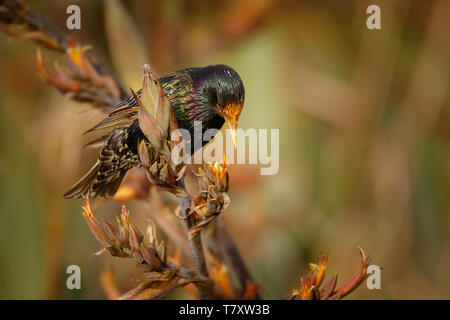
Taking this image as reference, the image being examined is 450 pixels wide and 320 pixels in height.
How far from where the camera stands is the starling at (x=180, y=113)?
0.67 meters

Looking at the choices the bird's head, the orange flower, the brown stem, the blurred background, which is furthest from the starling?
the blurred background

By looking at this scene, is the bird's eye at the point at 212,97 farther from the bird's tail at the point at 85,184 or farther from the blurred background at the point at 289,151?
the blurred background at the point at 289,151

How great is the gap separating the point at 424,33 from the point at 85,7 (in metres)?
1.35

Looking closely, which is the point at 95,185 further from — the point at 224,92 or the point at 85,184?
the point at 224,92

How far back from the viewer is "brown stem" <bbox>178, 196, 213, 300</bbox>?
614mm

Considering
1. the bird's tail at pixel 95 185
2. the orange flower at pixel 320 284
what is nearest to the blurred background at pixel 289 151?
the bird's tail at pixel 95 185

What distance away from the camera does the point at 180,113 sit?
739 millimetres

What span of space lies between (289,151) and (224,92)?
120 cm

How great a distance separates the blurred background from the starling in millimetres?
695

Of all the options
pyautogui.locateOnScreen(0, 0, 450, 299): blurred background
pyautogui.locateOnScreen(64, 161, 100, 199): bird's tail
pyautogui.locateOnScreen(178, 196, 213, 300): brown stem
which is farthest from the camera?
pyautogui.locateOnScreen(0, 0, 450, 299): blurred background

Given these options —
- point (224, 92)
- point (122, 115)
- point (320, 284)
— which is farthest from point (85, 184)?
point (320, 284)

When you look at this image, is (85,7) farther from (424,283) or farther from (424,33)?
(424,283)

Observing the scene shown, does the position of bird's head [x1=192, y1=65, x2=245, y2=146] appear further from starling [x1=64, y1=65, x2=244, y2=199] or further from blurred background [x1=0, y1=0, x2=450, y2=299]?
blurred background [x1=0, y1=0, x2=450, y2=299]

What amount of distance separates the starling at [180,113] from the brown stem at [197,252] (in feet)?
0.33
